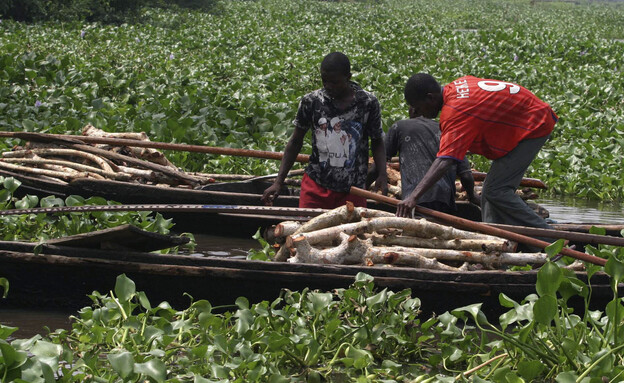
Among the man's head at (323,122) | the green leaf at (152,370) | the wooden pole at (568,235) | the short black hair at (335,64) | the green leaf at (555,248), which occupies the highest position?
the short black hair at (335,64)

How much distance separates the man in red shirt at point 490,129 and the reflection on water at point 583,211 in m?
3.05

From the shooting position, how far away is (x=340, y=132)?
17.6 ft

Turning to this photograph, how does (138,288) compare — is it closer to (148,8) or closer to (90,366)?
(90,366)

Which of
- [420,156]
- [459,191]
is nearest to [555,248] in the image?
[420,156]

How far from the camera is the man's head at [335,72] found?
517 cm

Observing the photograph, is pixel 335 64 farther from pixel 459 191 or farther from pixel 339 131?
pixel 459 191

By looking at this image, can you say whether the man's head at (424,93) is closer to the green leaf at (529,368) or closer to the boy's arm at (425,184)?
the boy's arm at (425,184)

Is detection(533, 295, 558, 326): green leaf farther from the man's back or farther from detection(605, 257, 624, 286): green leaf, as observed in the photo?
the man's back

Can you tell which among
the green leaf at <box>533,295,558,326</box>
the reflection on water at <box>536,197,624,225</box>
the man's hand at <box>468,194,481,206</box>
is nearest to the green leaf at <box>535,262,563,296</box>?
the green leaf at <box>533,295,558,326</box>

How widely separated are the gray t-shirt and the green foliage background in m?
3.23

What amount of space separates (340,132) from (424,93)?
1.75 feet

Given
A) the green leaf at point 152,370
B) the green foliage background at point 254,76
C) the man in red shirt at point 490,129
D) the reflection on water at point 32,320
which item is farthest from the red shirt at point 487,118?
the green foliage background at point 254,76

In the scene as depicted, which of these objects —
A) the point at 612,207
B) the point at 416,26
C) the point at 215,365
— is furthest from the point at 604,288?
the point at 416,26

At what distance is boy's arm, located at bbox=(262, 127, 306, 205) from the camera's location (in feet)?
18.5
